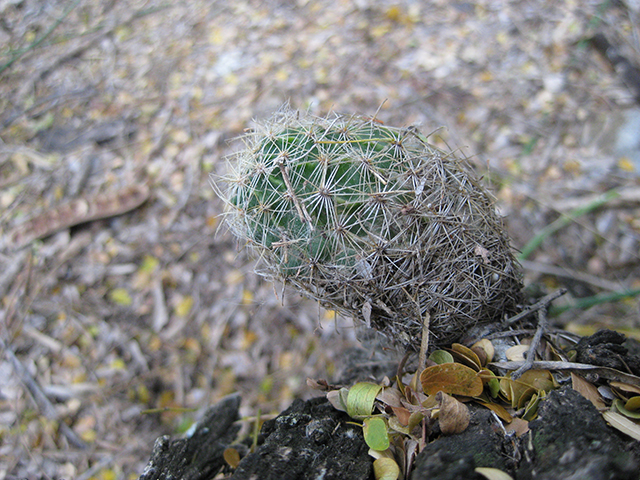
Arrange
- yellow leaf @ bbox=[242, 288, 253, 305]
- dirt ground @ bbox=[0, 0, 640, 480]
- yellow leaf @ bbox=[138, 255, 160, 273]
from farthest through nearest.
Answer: yellow leaf @ bbox=[138, 255, 160, 273], yellow leaf @ bbox=[242, 288, 253, 305], dirt ground @ bbox=[0, 0, 640, 480]

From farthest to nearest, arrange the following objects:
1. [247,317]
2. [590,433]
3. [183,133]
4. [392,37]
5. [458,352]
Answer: [392,37], [183,133], [247,317], [458,352], [590,433]

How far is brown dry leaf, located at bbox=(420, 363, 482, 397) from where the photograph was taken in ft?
4.37

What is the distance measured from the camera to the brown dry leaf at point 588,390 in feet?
4.37

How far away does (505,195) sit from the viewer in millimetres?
3062

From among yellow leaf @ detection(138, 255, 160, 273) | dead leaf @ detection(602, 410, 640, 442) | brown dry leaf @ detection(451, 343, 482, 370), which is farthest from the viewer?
yellow leaf @ detection(138, 255, 160, 273)

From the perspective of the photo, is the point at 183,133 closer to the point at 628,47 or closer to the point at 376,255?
the point at 376,255

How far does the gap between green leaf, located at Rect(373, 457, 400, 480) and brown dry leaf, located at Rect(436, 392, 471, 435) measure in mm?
179

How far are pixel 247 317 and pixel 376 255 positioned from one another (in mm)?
1723

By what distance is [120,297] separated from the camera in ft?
9.83

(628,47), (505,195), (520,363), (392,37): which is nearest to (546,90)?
(628,47)

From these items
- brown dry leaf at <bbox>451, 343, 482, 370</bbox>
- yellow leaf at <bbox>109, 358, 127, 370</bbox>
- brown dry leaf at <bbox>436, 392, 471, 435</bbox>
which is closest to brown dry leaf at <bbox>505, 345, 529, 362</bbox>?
brown dry leaf at <bbox>451, 343, 482, 370</bbox>

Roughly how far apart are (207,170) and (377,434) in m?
2.70

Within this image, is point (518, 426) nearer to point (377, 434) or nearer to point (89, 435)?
point (377, 434)

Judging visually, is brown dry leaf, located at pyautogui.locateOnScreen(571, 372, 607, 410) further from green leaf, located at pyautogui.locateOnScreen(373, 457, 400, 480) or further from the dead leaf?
green leaf, located at pyautogui.locateOnScreen(373, 457, 400, 480)
